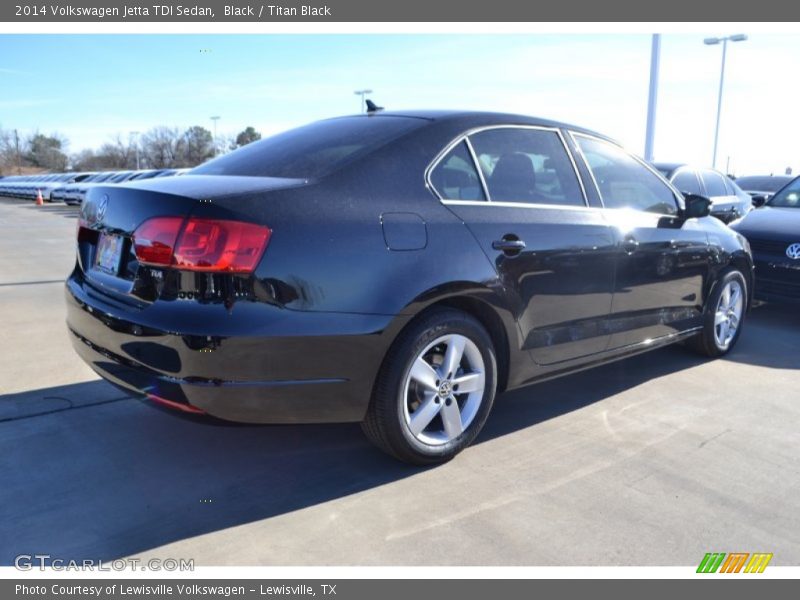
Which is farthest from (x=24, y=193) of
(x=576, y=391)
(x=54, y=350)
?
(x=576, y=391)


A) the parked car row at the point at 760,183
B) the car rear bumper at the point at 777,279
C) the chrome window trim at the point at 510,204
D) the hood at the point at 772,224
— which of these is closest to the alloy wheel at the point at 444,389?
the chrome window trim at the point at 510,204

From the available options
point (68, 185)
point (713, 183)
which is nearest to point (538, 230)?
point (713, 183)

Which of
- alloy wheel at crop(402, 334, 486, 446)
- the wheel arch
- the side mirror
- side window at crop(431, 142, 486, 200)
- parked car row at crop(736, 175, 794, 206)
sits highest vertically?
parked car row at crop(736, 175, 794, 206)

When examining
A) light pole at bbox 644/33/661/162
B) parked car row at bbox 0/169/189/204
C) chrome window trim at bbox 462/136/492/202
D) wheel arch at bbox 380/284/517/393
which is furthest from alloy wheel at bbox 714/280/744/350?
parked car row at bbox 0/169/189/204

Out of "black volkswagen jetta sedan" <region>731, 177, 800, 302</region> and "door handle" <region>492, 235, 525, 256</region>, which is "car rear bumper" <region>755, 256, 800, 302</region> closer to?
"black volkswagen jetta sedan" <region>731, 177, 800, 302</region>

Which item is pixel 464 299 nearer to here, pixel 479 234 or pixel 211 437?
pixel 479 234

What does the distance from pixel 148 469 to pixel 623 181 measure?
332 centimetres

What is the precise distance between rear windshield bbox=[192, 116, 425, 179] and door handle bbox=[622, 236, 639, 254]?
5.06 feet

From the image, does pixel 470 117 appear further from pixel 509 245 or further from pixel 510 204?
pixel 509 245

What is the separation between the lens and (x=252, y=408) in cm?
273

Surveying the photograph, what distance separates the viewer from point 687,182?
29.9 ft

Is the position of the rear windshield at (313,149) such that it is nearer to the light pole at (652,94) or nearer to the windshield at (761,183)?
the light pole at (652,94)

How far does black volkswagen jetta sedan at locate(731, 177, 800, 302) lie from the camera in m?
6.39

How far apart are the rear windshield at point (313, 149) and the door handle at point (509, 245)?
0.71 meters
